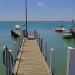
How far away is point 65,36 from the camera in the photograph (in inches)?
1959

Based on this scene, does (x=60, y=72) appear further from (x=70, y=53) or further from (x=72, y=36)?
(x=72, y=36)

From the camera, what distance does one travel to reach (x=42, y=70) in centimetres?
1144

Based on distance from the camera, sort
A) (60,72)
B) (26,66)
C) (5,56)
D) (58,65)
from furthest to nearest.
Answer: (58,65), (60,72), (26,66), (5,56)

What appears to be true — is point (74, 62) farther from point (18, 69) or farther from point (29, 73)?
point (18, 69)

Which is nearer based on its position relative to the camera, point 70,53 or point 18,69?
point 70,53

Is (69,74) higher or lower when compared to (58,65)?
higher

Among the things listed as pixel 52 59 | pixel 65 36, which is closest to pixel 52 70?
pixel 52 59

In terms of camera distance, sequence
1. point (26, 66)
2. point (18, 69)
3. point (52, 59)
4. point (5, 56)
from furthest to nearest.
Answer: point (26, 66) < point (18, 69) < point (52, 59) < point (5, 56)

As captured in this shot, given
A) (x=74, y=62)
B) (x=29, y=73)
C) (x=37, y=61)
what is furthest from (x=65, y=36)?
(x=74, y=62)

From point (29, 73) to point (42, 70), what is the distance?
81cm

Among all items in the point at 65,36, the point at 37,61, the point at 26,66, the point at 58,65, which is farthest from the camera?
the point at 65,36

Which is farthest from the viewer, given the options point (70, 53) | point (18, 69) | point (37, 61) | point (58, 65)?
point (58, 65)

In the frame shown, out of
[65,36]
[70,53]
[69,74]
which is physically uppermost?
[70,53]

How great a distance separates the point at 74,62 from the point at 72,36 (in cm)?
4311
